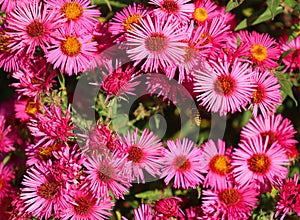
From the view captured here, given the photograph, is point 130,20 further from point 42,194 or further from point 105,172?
point 42,194

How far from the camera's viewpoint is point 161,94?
4.69 ft

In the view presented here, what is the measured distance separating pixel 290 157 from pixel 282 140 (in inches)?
2.8

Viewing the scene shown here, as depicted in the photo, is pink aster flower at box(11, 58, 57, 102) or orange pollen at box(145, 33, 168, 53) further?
pink aster flower at box(11, 58, 57, 102)

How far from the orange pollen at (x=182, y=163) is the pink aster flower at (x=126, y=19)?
1.19ft

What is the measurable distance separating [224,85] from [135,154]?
0.29m

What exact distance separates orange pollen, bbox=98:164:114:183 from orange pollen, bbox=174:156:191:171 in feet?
0.64

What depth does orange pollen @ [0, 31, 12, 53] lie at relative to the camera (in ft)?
4.73

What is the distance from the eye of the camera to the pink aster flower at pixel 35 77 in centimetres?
145

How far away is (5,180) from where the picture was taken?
1.61 metres

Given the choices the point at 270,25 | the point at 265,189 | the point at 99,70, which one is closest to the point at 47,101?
the point at 99,70

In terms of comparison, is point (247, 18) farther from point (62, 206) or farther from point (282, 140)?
point (62, 206)

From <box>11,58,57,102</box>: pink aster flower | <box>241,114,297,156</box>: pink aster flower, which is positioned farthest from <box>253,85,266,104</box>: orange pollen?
<box>11,58,57,102</box>: pink aster flower

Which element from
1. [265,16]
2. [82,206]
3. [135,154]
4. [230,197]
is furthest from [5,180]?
[265,16]

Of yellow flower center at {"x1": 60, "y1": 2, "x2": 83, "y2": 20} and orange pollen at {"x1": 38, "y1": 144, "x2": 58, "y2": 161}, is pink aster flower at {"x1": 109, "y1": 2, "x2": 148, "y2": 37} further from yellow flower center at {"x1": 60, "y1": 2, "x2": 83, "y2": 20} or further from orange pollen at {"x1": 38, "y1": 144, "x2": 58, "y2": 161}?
orange pollen at {"x1": 38, "y1": 144, "x2": 58, "y2": 161}
